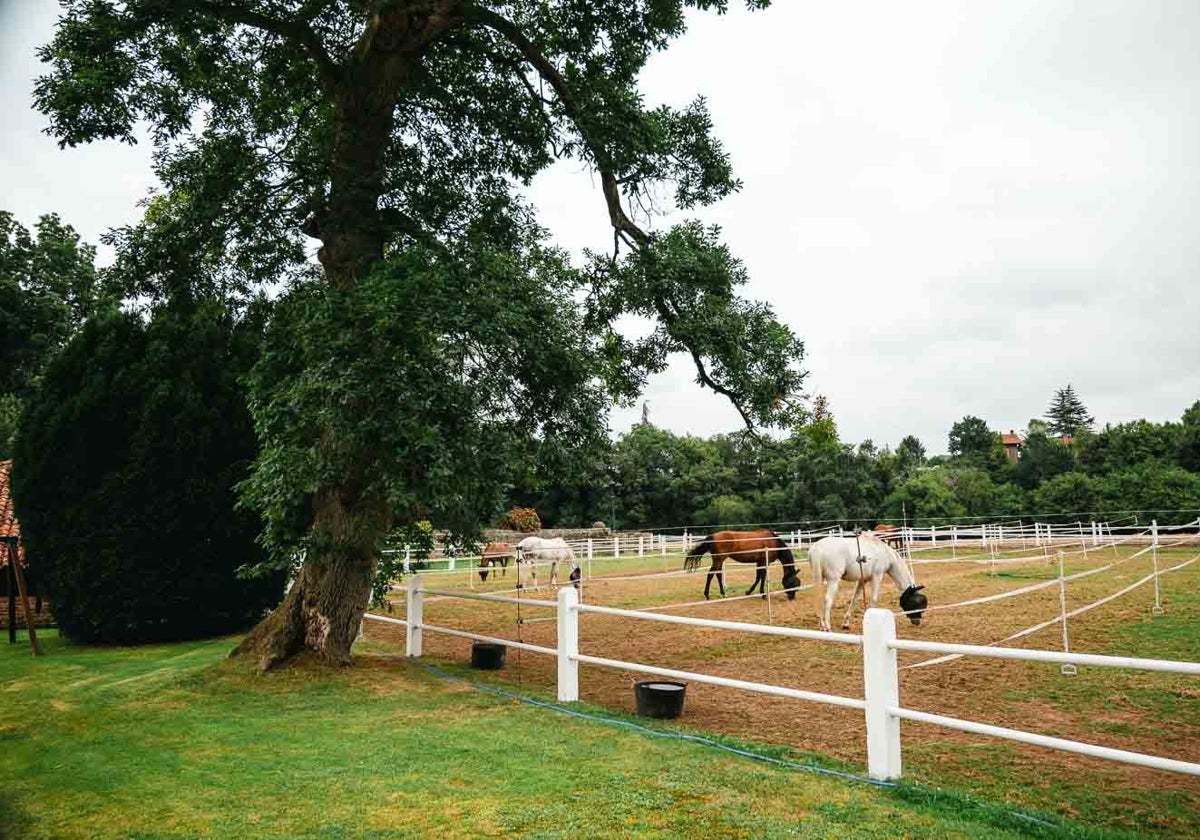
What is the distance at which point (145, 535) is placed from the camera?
38.8 ft

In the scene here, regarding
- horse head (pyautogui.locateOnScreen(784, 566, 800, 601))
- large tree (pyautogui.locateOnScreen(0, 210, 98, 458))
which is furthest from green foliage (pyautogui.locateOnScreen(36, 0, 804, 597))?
large tree (pyautogui.locateOnScreen(0, 210, 98, 458))

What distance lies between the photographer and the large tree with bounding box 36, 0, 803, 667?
7.70 m

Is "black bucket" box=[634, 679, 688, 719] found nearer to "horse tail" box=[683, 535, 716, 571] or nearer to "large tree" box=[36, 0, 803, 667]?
"large tree" box=[36, 0, 803, 667]

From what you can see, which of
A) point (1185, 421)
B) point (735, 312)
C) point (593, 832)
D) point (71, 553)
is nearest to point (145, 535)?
point (71, 553)

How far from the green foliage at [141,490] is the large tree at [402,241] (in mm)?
2329

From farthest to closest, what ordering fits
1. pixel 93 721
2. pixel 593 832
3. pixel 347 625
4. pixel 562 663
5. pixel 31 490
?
1. pixel 31 490
2. pixel 347 625
3. pixel 562 663
4. pixel 93 721
5. pixel 593 832

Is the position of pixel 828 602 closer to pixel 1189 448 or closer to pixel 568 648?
pixel 568 648

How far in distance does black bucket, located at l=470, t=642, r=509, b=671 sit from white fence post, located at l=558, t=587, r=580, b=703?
91.8 inches

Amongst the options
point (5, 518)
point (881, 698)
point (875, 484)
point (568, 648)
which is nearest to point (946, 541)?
point (875, 484)

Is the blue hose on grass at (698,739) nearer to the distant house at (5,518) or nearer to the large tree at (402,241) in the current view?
the large tree at (402,241)

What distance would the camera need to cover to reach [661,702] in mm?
6562

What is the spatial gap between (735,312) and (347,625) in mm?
6372

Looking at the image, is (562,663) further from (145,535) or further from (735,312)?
(145,535)

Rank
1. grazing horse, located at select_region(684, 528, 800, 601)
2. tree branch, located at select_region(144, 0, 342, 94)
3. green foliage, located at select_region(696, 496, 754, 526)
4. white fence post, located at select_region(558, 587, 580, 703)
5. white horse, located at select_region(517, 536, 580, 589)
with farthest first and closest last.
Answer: green foliage, located at select_region(696, 496, 754, 526), white horse, located at select_region(517, 536, 580, 589), grazing horse, located at select_region(684, 528, 800, 601), tree branch, located at select_region(144, 0, 342, 94), white fence post, located at select_region(558, 587, 580, 703)
